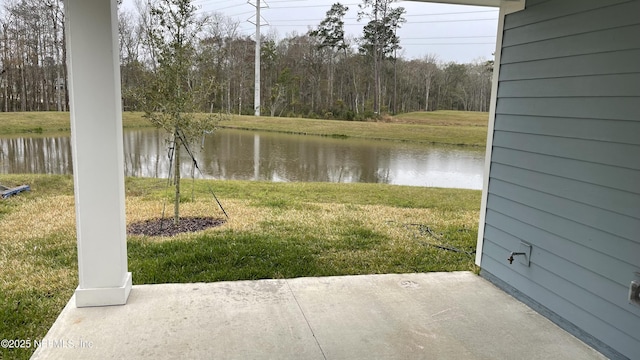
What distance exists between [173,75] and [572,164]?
3.61 m

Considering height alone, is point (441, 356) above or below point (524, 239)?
below

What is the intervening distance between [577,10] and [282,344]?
2477 mm

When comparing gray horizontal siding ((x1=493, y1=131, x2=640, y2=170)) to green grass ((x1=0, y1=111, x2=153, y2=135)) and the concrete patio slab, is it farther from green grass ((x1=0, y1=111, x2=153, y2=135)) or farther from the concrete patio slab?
green grass ((x1=0, y1=111, x2=153, y2=135))

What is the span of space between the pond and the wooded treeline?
8.72 feet

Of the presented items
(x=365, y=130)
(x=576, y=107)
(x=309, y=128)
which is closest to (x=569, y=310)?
(x=576, y=107)

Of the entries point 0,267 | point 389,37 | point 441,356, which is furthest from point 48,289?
point 389,37

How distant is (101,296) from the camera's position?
265 centimetres

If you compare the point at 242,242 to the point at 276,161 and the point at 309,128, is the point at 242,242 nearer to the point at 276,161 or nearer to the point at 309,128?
the point at 276,161

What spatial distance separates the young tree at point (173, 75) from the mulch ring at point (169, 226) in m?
0.63

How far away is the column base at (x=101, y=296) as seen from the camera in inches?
103

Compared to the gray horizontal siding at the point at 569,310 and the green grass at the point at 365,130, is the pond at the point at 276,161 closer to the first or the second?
the green grass at the point at 365,130

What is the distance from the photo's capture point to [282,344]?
2.35 m

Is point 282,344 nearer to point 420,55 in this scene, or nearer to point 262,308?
point 262,308

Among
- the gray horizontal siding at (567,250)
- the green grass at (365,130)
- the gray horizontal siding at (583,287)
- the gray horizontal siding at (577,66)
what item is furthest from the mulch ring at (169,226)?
the green grass at (365,130)
